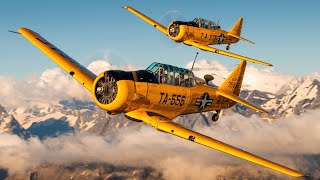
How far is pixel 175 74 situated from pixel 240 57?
16.7 meters

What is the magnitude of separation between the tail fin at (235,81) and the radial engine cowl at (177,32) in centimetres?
1472

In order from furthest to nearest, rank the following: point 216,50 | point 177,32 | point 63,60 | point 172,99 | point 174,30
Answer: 1. point 174,30
2. point 177,32
3. point 216,50
4. point 63,60
5. point 172,99

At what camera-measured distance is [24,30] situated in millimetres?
27734

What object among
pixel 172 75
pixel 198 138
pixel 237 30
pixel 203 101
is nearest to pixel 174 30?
pixel 237 30

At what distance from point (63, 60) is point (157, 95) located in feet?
29.6

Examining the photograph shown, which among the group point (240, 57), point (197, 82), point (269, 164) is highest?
point (240, 57)

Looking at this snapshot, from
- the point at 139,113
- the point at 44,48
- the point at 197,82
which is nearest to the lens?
the point at 139,113

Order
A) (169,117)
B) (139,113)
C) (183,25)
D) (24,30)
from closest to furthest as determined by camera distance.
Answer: (139,113) < (169,117) < (24,30) < (183,25)

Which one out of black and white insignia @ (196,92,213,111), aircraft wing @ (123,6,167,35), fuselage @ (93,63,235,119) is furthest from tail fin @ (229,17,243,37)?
fuselage @ (93,63,235,119)

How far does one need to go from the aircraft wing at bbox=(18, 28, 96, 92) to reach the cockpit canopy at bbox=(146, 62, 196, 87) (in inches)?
187

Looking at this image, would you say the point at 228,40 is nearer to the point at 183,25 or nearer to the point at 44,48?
the point at 183,25

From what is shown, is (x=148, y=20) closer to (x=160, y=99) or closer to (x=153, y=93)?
(x=160, y=99)

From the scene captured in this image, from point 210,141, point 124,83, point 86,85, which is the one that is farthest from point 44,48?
point 210,141

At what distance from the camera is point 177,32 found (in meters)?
40.8
